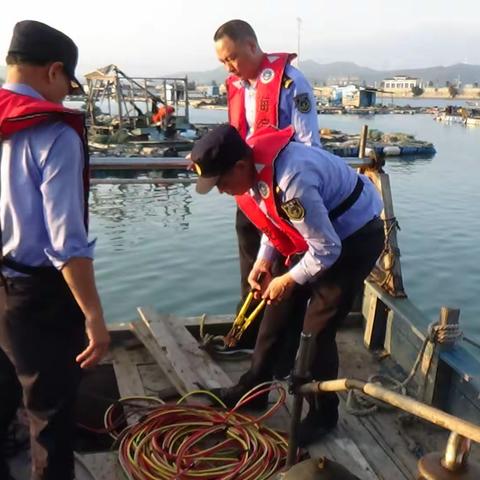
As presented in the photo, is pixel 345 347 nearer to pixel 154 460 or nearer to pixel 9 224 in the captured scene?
pixel 154 460

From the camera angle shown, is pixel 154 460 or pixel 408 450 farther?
pixel 408 450

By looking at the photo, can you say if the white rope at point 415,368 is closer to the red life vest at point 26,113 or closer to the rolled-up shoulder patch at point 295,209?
the rolled-up shoulder patch at point 295,209

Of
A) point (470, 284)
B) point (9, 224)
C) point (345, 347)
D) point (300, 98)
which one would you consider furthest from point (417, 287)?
point (9, 224)

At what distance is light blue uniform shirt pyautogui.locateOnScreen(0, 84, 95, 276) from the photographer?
2.11 meters

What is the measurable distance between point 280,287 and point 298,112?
121 centimetres

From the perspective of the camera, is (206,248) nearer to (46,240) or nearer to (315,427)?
(315,427)

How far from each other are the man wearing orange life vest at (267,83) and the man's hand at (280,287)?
1.00m

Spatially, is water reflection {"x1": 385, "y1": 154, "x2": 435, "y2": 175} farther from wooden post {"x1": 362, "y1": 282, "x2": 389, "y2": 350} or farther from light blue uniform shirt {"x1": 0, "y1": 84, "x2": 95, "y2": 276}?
light blue uniform shirt {"x1": 0, "y1": 84, "x2": 95, "y2": 276}

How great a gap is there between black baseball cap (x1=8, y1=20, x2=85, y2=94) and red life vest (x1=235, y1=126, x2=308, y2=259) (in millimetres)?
976

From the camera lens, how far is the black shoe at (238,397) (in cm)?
358

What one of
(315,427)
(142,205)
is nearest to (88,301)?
(315,427)

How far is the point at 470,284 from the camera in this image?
38.5 feet

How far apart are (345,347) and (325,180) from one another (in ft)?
6.20

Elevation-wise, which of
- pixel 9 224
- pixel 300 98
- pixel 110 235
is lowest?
pixel 110 235
